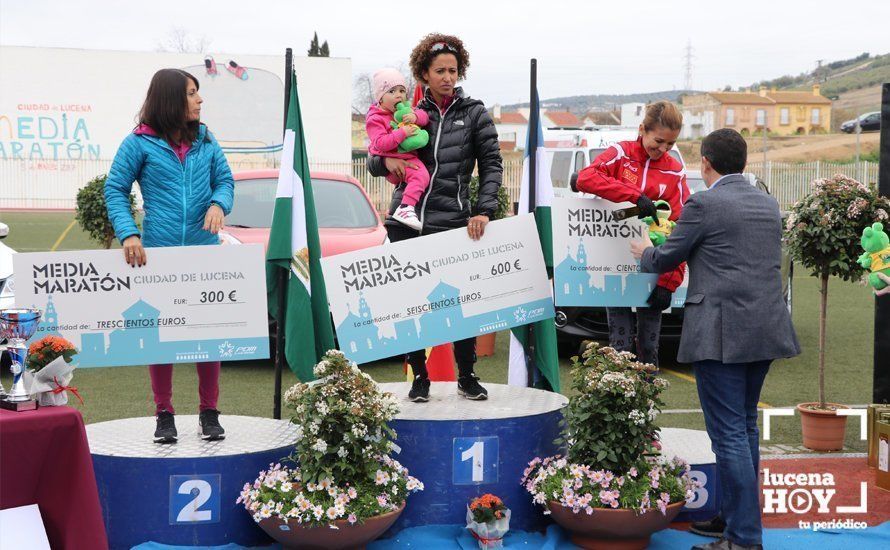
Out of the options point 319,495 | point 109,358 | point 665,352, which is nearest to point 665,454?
point 319,495

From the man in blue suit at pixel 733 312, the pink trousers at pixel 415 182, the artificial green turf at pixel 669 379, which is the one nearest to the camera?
the man in blue suit at pixel 733 312

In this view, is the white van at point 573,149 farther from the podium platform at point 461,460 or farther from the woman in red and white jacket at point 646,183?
the podium platform at point 461,460

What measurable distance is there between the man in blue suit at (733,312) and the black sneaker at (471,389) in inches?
46.9

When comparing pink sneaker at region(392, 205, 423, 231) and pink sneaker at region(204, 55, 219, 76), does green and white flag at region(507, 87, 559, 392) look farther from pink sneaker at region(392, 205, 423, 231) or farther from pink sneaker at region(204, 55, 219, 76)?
pink sneaker at region(204, 55, 219, 76)

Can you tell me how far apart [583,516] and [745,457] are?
0.76 meters

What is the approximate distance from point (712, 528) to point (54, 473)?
302cm

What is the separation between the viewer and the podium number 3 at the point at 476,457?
16.1 ft

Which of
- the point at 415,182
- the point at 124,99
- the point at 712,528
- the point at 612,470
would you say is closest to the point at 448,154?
the point at 415,182

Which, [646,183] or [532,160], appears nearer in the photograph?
[646,183]

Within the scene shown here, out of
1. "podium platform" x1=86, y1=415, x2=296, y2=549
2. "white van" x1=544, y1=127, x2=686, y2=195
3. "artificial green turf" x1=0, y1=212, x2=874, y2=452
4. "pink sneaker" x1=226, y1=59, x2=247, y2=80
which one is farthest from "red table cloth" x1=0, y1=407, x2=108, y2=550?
"pink sneaker" x1=226, y1=59, x2=247, y2=80

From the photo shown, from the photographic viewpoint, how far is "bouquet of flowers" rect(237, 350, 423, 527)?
4.41 metres

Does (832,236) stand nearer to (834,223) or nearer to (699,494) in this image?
(834,223)

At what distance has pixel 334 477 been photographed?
4492 millimetres

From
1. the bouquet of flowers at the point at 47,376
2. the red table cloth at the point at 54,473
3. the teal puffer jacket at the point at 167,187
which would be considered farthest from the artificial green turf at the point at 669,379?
the red table cloth at the point at 54,473
